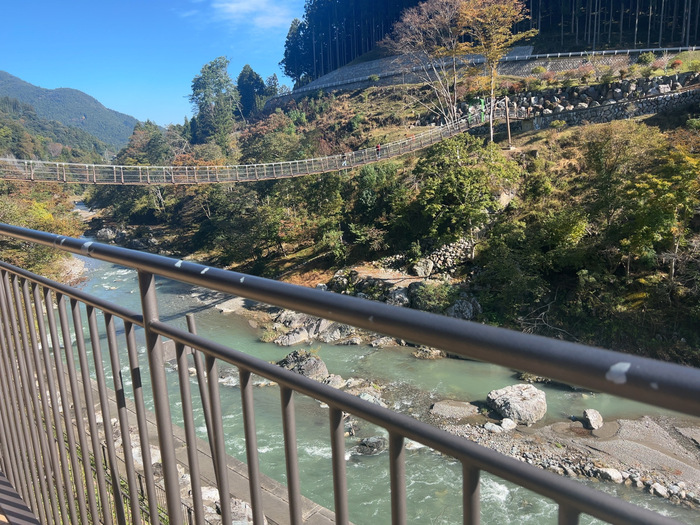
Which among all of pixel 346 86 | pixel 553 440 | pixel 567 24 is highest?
pixel 567 24

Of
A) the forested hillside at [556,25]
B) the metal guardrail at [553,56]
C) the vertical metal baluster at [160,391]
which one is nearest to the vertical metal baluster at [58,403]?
the vertical metal baluster at [160,391]

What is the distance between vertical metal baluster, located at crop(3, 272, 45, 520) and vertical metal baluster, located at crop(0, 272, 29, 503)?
10 millimetres

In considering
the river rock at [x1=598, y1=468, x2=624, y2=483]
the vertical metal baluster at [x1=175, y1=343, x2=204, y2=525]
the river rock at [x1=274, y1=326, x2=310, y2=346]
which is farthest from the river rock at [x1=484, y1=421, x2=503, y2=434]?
the vertical metal baluster at [x1=175, y1=343, x2=204, y2=525]

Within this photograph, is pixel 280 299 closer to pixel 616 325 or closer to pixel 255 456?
pixel 255 456

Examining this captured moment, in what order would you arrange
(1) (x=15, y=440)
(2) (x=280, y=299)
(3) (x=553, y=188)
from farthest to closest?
(3) (x=553, y=188), (1) (x=15, y=440), (2) (x=280, y=299)

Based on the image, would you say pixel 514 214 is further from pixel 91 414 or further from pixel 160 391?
pixel 160 391

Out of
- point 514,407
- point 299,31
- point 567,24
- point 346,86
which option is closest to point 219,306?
point 514,407

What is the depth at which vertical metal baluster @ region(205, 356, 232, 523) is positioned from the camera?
0.79 meters

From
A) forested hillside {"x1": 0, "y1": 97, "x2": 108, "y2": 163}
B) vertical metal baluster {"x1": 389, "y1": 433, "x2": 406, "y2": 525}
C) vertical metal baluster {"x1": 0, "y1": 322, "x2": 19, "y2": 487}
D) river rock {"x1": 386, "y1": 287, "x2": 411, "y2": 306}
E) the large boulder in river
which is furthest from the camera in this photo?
forested hillside {"x1": 0, "y1": 97, "x2": 108, "y2": 163}

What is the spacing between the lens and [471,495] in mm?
484

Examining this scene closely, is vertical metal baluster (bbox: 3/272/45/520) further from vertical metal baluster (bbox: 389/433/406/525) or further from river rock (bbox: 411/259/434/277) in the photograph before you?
river rock (bbox: 411/259/434/277)

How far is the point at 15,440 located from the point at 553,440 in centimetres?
653

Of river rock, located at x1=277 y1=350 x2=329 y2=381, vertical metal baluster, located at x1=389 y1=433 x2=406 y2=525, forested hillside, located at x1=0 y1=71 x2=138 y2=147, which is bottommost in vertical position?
river rock, located at x1=277 y1=350 x2=329 y2=381

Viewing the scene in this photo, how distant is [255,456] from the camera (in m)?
0.76
